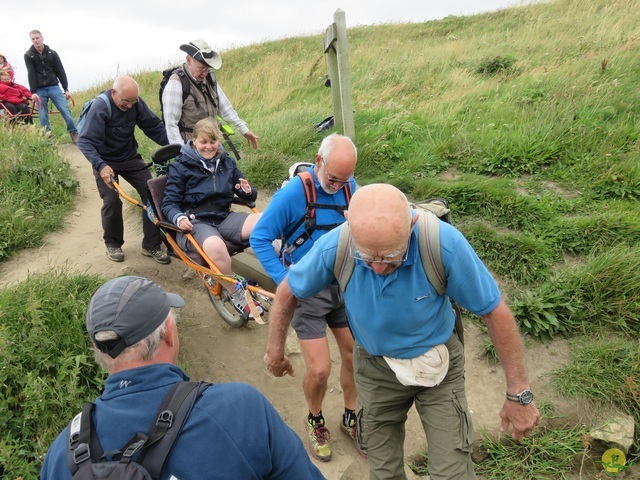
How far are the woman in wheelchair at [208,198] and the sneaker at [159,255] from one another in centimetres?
132

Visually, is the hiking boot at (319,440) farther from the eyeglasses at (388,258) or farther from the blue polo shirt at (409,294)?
the eyeglasses at (388,258)

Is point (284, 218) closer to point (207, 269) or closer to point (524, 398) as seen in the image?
point (207, 269)

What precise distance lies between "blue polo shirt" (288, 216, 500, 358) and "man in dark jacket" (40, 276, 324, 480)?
2.66ft

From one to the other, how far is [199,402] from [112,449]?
27 cm

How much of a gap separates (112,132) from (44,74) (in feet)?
20.0

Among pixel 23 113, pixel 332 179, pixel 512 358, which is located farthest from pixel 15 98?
pixel 512 358

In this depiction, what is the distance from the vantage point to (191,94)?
5.16 meters

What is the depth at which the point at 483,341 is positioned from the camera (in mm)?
4168

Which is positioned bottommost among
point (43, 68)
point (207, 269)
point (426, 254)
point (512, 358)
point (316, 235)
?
point (207, 269)

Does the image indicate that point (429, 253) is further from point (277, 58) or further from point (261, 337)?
point (277, 58)

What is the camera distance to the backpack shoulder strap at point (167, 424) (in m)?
1.33

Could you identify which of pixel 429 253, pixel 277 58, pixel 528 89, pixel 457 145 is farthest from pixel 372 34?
pixel 429 253

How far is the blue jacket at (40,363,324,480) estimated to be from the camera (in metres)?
1.38

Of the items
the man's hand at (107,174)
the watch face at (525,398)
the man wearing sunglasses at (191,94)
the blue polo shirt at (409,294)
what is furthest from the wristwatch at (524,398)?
the man's hand at (107,174)
